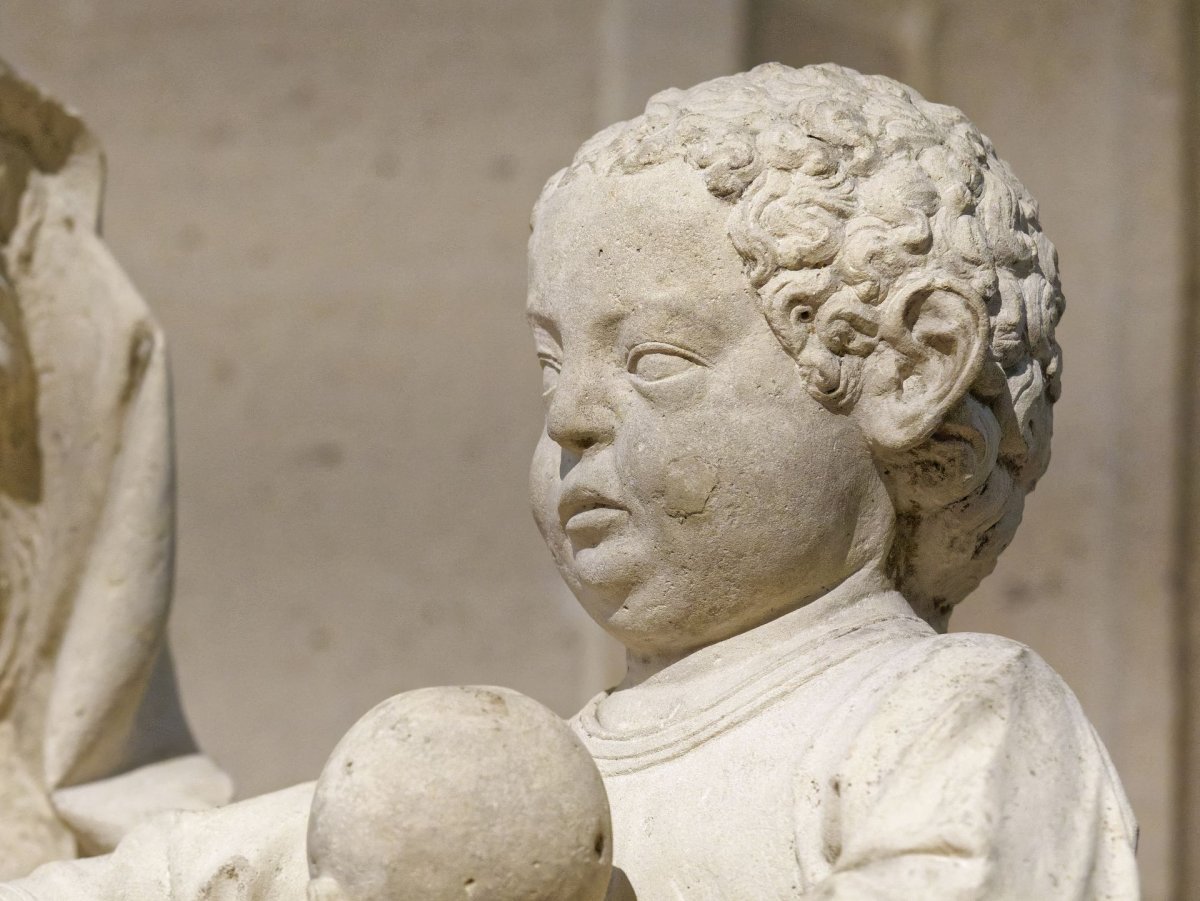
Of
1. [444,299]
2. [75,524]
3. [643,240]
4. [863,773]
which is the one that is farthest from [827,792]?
[444,299]

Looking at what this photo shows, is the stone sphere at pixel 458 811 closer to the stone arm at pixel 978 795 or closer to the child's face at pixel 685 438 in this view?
the stone arm at pixel 978 795

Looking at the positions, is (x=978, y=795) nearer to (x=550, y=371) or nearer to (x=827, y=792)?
(x=827, y=792)

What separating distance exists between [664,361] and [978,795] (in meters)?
0.46

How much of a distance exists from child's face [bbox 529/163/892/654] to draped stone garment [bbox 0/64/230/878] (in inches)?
33.0

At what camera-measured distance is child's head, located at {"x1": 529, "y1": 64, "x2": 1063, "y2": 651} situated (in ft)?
5.82

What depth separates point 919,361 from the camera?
1787 mm

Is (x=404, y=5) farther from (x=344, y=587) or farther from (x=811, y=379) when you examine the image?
(x=811, y=379)

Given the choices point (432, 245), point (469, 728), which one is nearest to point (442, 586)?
point (432, 245)

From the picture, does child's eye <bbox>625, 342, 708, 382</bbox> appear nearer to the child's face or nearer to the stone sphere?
the child's face

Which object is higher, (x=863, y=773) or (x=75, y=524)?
(x=863, y=773)

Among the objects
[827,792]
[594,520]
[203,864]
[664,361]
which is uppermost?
[664,361]

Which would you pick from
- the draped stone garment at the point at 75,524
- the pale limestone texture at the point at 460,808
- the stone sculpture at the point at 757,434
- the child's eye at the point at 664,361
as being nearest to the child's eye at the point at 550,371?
the stone sculpture at the point at 757,434

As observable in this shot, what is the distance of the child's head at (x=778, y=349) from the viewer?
1.78 metres

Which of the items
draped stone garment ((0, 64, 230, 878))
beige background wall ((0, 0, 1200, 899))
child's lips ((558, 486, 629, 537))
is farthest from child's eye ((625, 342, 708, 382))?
beige background wall ((0, 0, 1200, 899))
